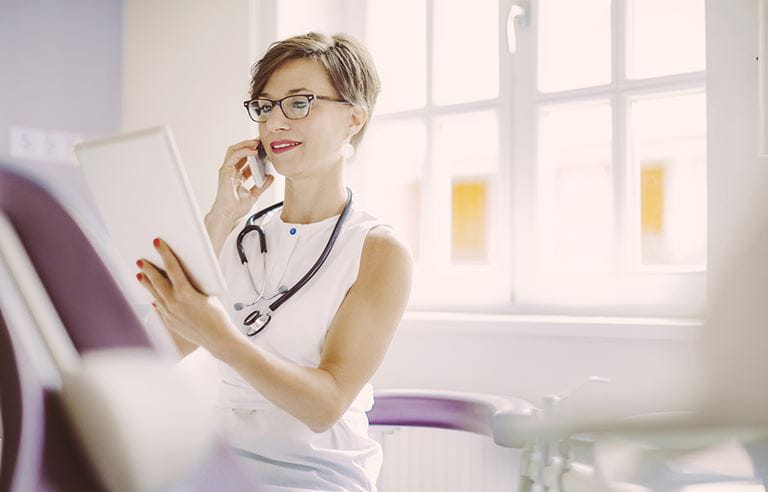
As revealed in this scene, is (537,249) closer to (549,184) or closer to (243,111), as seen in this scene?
(549,184)

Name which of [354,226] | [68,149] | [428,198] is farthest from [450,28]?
[68,149]

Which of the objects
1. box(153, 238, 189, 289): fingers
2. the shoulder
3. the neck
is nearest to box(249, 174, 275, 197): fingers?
the neck

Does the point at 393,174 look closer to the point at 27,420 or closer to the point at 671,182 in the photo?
the point at 671,182

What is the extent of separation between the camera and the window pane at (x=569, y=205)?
2188 millimetres

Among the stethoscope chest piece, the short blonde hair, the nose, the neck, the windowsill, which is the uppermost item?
the short blonde hair

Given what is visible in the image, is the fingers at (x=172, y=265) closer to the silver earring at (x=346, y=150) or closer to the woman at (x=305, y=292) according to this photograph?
the woman at (x=305, y=292)

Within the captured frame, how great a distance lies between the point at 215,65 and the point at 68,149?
26.5 inches

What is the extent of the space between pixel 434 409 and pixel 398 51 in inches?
55.5

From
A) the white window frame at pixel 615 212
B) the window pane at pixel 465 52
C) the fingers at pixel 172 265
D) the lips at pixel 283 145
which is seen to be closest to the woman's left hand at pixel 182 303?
the fingers at pixel 172 265

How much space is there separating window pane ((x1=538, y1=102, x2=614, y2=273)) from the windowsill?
0.24 m

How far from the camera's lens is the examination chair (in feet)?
0.97

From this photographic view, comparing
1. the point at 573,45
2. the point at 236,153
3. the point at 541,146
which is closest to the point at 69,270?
the point at 236,153

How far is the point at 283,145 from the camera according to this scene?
1399mm

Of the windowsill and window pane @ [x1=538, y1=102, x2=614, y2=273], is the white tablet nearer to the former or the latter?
the windowsill
